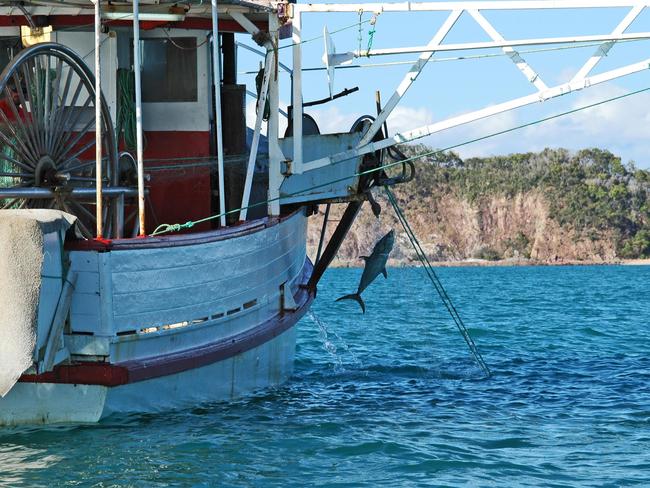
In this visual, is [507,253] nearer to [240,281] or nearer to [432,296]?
[432,296]

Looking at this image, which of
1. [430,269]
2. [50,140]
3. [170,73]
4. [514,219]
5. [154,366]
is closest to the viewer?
[154,366]

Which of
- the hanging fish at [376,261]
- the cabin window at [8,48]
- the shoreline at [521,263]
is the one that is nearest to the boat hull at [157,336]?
the hanging fish at [376,261]

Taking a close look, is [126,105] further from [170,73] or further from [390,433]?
[390,433]

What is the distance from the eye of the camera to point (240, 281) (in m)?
11.0

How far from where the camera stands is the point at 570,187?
107 meters

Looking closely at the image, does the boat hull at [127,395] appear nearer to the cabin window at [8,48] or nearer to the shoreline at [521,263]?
the cabin window at [8,48]

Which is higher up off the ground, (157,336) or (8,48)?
(8,48)

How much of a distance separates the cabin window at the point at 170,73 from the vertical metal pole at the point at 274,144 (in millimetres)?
856

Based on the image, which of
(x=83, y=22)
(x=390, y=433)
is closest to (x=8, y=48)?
(x=83, y=22)

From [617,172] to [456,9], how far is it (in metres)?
101

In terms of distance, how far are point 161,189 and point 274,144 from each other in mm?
1275

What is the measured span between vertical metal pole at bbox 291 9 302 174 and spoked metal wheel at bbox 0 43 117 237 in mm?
1930

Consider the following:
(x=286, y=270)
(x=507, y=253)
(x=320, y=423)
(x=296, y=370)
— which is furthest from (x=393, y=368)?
(x=507, y=253)

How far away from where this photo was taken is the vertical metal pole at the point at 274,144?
12438 millimetres
